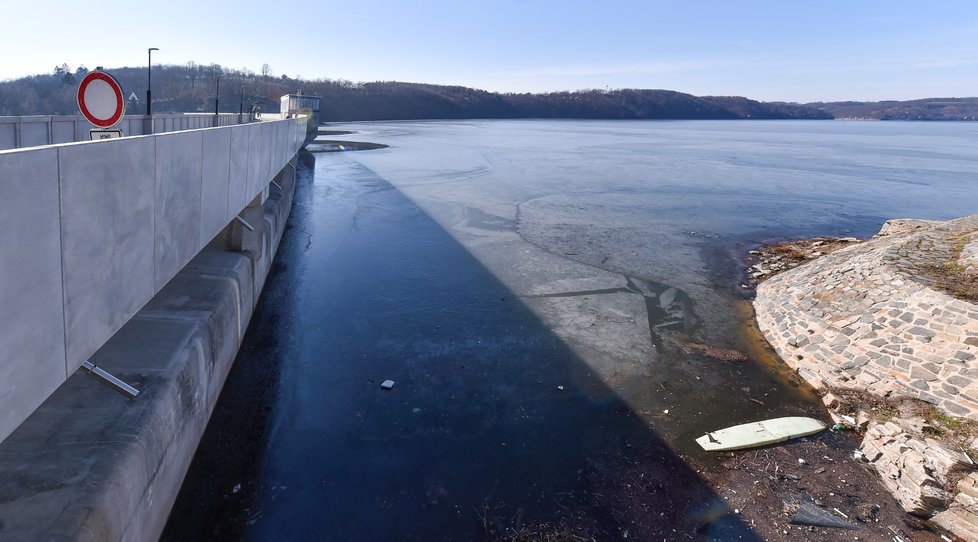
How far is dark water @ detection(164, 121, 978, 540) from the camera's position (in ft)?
25.1

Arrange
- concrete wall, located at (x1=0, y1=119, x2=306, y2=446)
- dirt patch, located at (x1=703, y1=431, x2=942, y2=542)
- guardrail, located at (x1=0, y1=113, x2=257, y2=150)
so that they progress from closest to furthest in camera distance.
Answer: concrete wall, located at (x1=0, y1=119, x2=306, y2=446) < dirt patch, located at (x1=703, y1=431, x2=942, y2=542) < guardrail, located at (x1=0, y1=113, x2=257, y2=150)

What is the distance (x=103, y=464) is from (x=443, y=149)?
52.8 m

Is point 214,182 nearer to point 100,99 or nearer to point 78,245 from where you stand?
point 100,99

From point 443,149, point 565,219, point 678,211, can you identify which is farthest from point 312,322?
point 443,149

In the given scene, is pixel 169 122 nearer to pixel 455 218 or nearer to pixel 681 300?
pixel 455 218

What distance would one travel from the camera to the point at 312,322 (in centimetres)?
1342

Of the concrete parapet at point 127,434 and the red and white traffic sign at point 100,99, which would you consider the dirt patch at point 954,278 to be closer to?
the concrete parapet at point 127,434

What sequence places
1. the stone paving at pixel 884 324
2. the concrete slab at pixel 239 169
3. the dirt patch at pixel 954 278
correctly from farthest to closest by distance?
1. the dirt patch at pixel 954 278
2. the concrete slab at pixel 239 169
3. the stone paving at pixel 884 324

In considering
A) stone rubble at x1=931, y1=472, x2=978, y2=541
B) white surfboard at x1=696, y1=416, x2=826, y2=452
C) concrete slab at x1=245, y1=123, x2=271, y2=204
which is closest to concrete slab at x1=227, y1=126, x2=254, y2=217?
concrete slab at x1=245, y1=123, x2=271, y2=204

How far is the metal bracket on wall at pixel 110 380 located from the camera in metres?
6.64

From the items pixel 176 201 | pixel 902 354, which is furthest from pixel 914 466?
pixel 176 201

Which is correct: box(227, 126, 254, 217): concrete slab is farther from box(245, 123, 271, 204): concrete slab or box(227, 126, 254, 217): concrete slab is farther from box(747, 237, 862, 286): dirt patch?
box(747, 237, 862, 286): dirt patch

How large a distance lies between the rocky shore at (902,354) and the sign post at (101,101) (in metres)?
11.6

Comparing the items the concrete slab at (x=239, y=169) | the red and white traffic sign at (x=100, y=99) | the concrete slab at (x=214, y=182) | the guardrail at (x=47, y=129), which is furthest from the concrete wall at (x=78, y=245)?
the concrete slab at (x=239, y=169)
